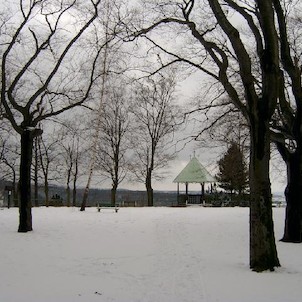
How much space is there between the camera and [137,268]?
29.7ft

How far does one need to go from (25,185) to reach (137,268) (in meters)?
7.86

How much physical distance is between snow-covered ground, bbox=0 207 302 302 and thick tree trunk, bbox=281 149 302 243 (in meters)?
0.68

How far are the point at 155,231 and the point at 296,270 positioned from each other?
7.37 metres

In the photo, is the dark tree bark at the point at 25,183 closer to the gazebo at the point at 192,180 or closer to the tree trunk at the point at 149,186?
the gazebo at the point at 192,180

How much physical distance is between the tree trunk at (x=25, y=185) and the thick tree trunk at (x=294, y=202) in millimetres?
8847

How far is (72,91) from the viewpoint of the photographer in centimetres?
1795

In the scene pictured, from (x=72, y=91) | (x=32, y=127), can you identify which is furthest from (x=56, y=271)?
(x=72, y=91)

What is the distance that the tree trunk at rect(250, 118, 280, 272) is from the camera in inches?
355

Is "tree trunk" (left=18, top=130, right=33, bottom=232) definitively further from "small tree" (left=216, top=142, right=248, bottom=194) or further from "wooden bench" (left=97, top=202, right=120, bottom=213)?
"small tree" (left=216, top=142, right=248, bottom=194)

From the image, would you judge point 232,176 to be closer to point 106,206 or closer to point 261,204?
point 106,206

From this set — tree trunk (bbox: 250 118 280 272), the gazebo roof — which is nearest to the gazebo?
the gazebo roof

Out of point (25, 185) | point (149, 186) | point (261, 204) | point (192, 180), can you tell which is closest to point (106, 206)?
point (192, 180)

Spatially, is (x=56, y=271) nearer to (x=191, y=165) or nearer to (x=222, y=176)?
(x=191, y=165)

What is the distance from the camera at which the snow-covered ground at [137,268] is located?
6.89m
